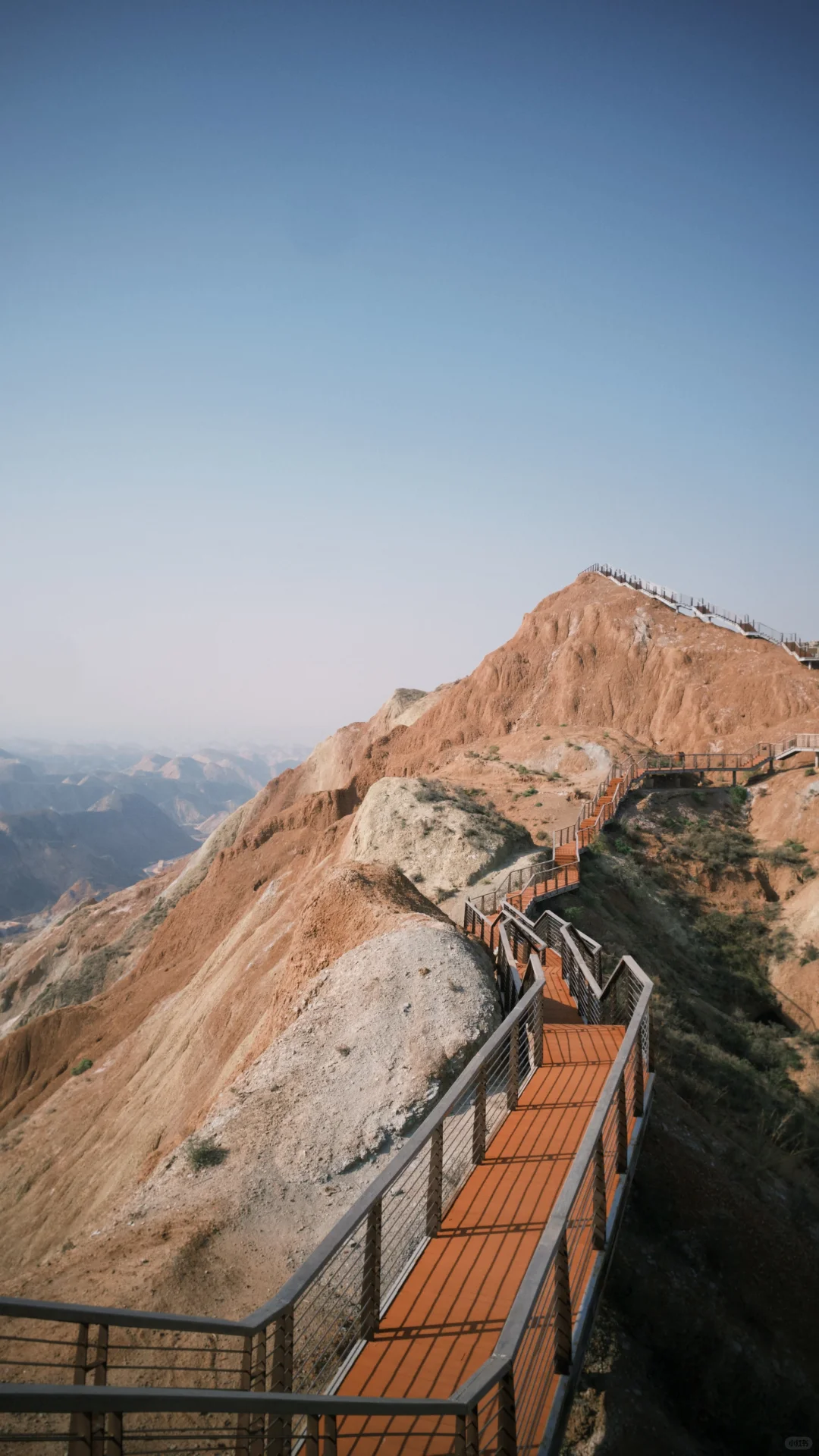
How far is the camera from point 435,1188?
5.95m

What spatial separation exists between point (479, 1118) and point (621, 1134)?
116 cm

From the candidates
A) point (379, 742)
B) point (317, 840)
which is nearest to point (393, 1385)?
point (317, 840)

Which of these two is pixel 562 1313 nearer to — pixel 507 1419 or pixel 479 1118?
pixel 507 1419

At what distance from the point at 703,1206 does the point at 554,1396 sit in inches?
193

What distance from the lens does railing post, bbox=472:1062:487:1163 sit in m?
6.79

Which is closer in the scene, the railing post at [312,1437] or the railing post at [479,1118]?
the railing post at [312,1437]

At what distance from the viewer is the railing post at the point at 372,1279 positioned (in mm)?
5066

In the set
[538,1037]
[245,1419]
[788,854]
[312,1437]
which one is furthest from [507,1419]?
[788,854]

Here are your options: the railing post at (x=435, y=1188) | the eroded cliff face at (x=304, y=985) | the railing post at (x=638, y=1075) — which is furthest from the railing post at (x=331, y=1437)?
the railing post at (x=638, y=1075)

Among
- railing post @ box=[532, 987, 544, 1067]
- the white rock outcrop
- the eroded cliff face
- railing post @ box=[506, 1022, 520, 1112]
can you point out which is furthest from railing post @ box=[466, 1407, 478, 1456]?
the white rock outcrop

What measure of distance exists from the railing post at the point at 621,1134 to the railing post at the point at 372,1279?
230cm

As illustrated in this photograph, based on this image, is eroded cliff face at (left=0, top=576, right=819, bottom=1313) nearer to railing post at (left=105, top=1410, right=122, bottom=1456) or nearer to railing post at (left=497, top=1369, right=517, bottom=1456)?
railing post at (left=497, top=1369, right=517, bottom=1456)

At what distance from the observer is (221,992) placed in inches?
874

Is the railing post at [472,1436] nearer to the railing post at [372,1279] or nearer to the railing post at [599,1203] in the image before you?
the railing post at [372,1279]
